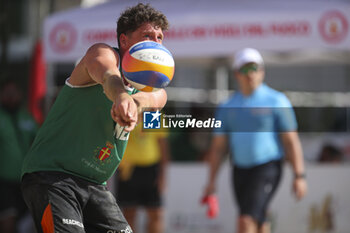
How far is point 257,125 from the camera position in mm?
4855

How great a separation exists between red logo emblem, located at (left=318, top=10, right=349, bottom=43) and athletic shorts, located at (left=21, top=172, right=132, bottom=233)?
3.61m

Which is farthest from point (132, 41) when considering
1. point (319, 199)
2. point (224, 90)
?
point (224, 90)

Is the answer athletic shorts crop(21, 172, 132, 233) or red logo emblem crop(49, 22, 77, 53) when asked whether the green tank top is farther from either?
red logo emblem crop(49, 22, 77, 53)

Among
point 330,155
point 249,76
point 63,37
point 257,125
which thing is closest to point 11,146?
point 63,37

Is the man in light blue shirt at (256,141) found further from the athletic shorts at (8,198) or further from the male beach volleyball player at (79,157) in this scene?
the athletic shorts at (8,198)

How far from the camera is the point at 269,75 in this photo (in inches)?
460

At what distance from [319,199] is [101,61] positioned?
17.7ft

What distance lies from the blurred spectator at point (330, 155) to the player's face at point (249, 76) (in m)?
2.67

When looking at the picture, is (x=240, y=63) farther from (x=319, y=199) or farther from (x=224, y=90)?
(x=224, y=90)

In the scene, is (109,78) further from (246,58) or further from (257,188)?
(246,58)

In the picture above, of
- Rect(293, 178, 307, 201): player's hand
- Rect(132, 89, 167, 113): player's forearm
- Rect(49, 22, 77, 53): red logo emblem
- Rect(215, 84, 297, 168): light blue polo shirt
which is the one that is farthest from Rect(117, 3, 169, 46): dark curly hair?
Rect(49, 22, 77, 53): red logo emblem

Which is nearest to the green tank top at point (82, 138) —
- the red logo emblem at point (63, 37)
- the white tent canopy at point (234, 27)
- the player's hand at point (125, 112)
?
the player's hand at point (125, 112)

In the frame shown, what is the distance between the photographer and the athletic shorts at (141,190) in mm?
6434

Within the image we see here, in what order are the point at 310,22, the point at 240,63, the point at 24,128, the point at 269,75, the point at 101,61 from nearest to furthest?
the point at 101,61 < the point at 240,63 < the point at 310,22 < the point at 24,128 < the point at 269,75
